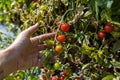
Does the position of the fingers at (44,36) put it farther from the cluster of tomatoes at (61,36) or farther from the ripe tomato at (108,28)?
the ripe tomato at (108,28)

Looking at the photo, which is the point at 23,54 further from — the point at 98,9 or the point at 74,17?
the point at 98,9

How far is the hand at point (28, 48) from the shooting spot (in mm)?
1716

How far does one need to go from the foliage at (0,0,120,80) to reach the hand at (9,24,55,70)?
0.07 m

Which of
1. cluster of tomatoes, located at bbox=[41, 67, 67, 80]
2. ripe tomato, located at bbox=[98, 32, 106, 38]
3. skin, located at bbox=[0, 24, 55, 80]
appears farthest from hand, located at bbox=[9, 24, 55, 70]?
ripe tomato, located at bbox=[98, 32, 106, 38]

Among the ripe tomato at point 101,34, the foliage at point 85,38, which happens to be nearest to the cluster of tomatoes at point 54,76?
the foliage at point 85,38

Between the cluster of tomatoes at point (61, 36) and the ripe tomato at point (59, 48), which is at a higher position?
the cluster of tomatoes at point (61, 36)

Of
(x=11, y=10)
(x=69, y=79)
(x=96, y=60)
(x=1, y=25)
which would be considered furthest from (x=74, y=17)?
(x=1, y=25)

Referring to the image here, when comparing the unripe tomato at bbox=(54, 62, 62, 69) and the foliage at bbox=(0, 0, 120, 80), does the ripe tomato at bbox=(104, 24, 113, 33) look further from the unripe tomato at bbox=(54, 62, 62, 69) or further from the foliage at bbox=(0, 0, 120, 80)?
the unripe tomato at bbox=(54, 62, 62, 69)

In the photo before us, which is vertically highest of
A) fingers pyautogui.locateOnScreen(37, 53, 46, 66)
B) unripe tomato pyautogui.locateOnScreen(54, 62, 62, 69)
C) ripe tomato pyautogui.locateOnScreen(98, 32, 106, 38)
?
ripe tomato pyautogui.locateOnScreen(98, 32, 106, 38)

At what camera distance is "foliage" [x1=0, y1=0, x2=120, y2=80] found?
4.91 feet

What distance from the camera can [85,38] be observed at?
1.60 m

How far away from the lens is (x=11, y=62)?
1704 mm

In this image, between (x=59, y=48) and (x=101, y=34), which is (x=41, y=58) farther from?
(x=101, y=34)

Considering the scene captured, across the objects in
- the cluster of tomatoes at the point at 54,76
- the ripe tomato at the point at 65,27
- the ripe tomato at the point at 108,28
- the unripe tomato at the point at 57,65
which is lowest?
the cluster of tomatoes at the point at 54,76
